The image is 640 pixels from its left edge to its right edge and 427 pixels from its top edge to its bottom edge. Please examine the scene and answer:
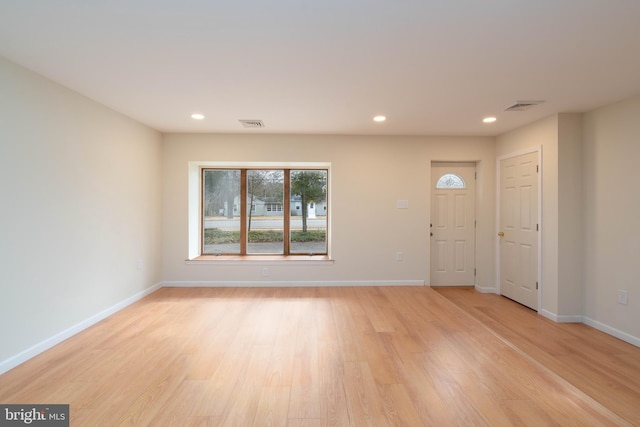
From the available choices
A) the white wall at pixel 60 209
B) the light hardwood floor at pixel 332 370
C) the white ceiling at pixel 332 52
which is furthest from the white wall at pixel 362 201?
the white ceiling at pixel 332 52

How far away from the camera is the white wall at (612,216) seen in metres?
2.88

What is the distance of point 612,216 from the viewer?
3.08m

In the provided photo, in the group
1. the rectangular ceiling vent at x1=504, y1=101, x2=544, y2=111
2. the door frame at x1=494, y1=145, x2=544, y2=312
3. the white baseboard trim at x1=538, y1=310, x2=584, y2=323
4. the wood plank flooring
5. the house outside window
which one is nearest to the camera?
the wood plank flooring

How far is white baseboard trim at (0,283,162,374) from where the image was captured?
7.31ft

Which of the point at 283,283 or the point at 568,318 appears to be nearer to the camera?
the point at 568,318

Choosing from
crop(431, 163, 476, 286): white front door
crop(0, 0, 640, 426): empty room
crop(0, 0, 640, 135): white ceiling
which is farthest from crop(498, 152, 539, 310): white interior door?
crop(0, 0, 640, 135): white ceiling

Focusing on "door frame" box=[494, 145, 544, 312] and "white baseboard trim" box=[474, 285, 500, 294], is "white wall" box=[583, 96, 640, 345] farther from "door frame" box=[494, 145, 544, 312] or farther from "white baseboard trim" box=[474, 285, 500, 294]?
"white baseboard trim" box=[474, 285, 500, 294]

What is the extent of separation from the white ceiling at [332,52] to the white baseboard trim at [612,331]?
2.44m

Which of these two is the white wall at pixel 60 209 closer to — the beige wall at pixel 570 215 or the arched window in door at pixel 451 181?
the arched window in door at pixel 451 181

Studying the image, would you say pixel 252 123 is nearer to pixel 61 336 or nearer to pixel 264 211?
pixel 264 211

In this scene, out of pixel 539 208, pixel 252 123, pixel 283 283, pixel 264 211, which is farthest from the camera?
pixel 264 211

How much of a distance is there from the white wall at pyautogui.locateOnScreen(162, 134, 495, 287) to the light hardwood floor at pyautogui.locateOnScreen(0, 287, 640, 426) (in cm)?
104

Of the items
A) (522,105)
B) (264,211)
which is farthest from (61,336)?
(522,105)

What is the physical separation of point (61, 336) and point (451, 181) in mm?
5405
